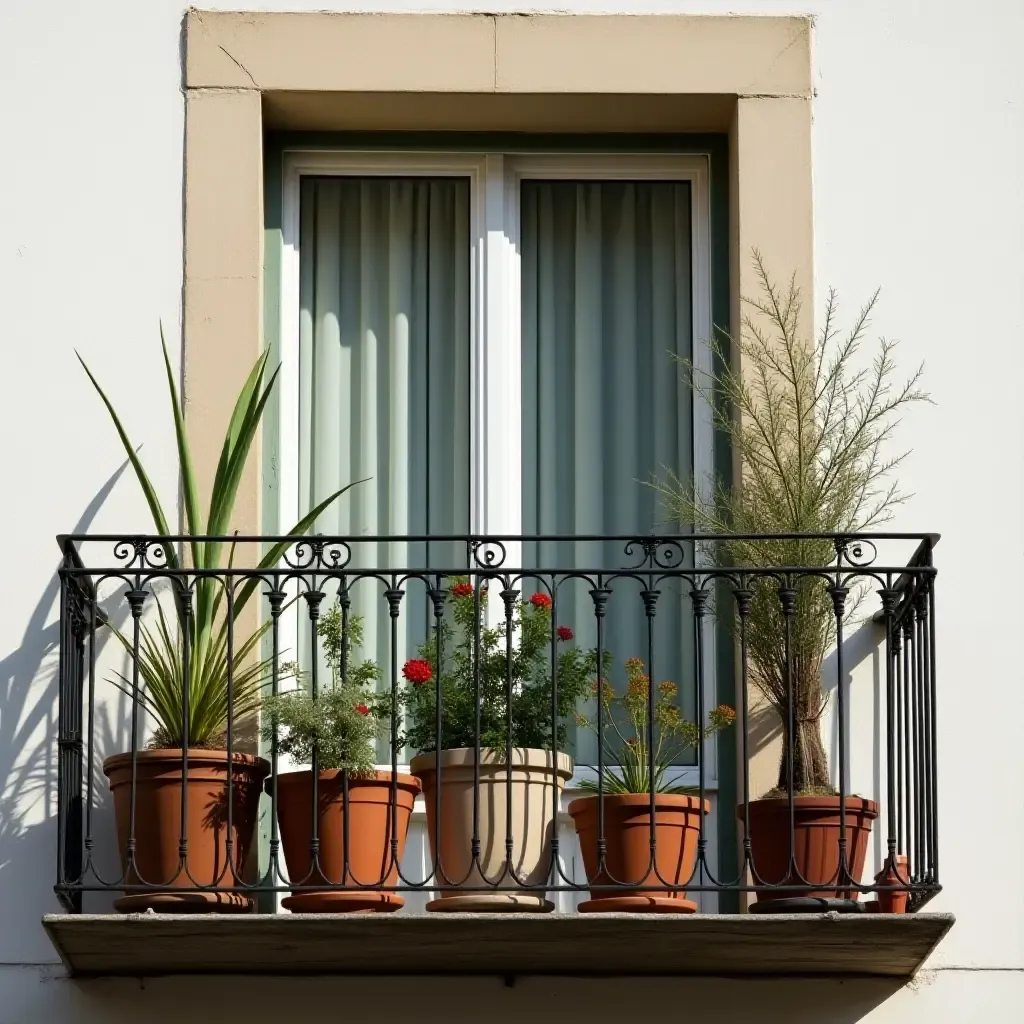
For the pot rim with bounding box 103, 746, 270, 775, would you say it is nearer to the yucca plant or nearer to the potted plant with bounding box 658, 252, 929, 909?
the yucca plant

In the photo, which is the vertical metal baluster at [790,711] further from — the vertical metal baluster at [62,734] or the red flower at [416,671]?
the vertical metal baluster at [62,734]

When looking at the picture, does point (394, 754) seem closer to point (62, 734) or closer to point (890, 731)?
point (62, 734)

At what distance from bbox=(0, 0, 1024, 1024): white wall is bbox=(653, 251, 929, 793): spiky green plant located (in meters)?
0.14

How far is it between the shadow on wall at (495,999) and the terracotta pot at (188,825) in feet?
1.17

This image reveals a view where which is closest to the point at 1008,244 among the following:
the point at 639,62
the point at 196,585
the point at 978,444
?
the point at 978,444

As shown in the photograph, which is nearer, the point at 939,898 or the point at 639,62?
the point at 939,898

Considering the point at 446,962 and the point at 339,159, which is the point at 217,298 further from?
the point at 446,962

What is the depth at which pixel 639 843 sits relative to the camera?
7.47m

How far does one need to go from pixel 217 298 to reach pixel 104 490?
0.72 m

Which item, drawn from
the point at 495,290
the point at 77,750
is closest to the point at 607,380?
the point at 495,290

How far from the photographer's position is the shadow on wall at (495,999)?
Answer: 7.67m

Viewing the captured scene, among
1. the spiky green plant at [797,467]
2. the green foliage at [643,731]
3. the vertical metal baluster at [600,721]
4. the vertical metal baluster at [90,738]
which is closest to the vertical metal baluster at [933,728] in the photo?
the spiky green plant at [797,467]

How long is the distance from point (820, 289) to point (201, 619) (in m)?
2.26

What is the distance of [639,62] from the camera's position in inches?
337
